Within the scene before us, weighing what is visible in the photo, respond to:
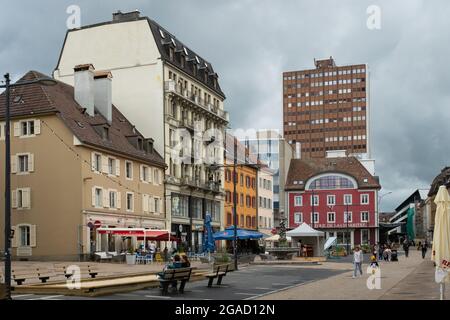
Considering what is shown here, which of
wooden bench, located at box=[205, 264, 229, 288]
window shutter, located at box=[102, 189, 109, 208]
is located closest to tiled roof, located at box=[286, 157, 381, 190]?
window shutter, located at box=[102, 189, 109, 208]

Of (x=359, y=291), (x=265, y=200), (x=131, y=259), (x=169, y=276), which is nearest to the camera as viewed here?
(x=169, y=276)

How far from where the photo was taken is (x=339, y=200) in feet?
342

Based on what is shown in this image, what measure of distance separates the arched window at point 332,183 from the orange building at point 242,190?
1579cm

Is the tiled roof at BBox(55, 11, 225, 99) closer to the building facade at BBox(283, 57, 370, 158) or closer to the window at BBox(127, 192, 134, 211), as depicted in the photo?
the window at BBox(127, 192, 134, 211)

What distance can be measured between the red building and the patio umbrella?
267 feet

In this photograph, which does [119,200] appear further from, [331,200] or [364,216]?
[364,216]

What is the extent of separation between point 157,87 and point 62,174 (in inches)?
642

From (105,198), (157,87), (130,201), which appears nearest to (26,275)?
(105,198)

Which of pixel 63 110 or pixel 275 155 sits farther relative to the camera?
pixel 275 155

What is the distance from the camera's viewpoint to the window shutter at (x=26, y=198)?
1943 inches

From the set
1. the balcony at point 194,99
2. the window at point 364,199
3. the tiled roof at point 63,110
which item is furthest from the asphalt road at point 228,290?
the window at point 364,199

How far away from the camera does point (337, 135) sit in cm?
15888
